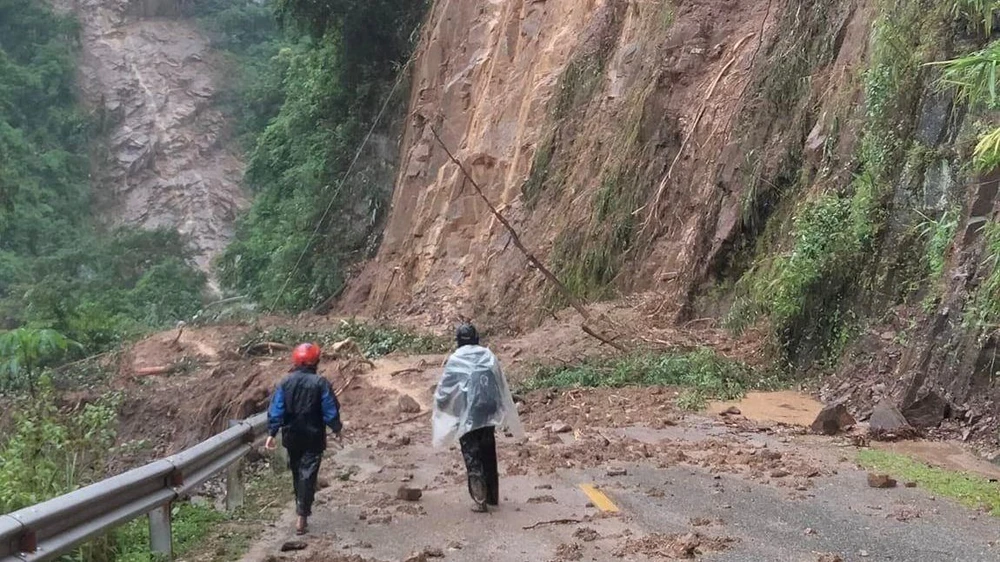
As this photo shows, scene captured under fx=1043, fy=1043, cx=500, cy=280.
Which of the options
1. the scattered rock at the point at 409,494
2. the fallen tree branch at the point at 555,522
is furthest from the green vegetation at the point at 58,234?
the fallen tree branch at the point at 555,522

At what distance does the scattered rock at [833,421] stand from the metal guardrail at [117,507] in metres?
5.59

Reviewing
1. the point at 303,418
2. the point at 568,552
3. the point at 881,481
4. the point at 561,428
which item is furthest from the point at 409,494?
the point at 881,481

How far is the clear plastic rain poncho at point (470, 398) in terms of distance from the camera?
819 centimetres

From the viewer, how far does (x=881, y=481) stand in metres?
7.81

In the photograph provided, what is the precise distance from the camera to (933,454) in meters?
8.92

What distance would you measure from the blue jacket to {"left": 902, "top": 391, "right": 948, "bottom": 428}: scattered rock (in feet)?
18.0

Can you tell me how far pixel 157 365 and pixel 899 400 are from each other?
1821 cm

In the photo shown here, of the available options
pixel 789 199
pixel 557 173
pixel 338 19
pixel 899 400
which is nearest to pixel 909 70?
pixel 789 199

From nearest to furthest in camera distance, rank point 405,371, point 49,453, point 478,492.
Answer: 1. point 49,453
2. point 478,492
3. point 405,371

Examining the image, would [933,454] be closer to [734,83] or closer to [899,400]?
[899,400]

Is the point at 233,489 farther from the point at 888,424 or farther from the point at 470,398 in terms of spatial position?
the point at 888,424

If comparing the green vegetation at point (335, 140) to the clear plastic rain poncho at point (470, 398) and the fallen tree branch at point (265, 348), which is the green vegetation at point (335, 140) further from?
the clear plastic rain poncho at point (470, 398)

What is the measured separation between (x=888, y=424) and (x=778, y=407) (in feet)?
7.43

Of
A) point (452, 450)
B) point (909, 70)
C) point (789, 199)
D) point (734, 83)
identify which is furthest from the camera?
point (734, 83)
